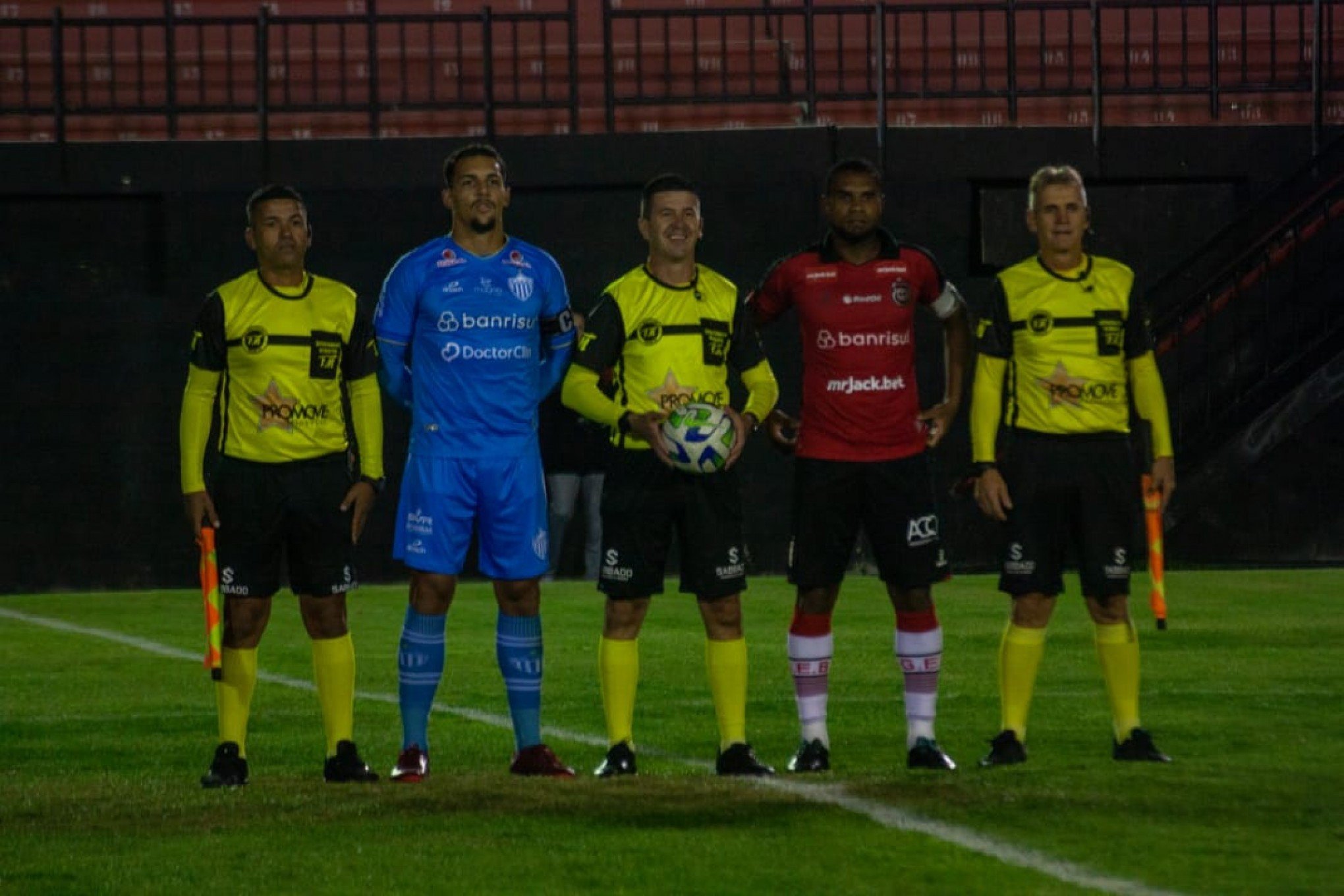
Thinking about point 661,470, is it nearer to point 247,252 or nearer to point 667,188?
point 667,188

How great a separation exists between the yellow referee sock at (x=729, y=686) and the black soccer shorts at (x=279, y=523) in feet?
3.99

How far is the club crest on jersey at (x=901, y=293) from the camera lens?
7730 mm

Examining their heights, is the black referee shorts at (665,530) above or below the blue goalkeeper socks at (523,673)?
above

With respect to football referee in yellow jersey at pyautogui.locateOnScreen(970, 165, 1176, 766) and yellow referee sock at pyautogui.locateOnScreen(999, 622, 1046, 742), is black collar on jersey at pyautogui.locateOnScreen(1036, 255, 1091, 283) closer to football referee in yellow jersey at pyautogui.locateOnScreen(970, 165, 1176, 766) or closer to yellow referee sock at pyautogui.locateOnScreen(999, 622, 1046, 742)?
football referee in yellow jersey at pyautogui.locateOnScreen(970, 165, 1176, 766)

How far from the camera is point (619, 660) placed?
25.0 ft

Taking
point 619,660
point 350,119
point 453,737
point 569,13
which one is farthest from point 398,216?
point 619,660

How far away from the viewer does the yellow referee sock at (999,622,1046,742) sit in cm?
767

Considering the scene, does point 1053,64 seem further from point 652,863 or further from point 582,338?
point 652,863

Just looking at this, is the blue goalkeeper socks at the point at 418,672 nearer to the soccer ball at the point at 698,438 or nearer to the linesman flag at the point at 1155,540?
the soccer ball at the point at 698,438

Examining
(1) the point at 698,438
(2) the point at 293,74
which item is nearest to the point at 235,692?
(1) the point at 698,438

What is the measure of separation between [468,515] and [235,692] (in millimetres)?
954

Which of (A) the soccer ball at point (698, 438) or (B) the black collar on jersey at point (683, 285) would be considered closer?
(A) the soccer ball at point (698, 438)

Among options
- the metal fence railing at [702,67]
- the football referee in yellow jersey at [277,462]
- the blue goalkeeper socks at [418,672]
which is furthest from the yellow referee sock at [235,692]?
the metal fence railing at [702,67]

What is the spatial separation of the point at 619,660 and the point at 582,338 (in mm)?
1058
